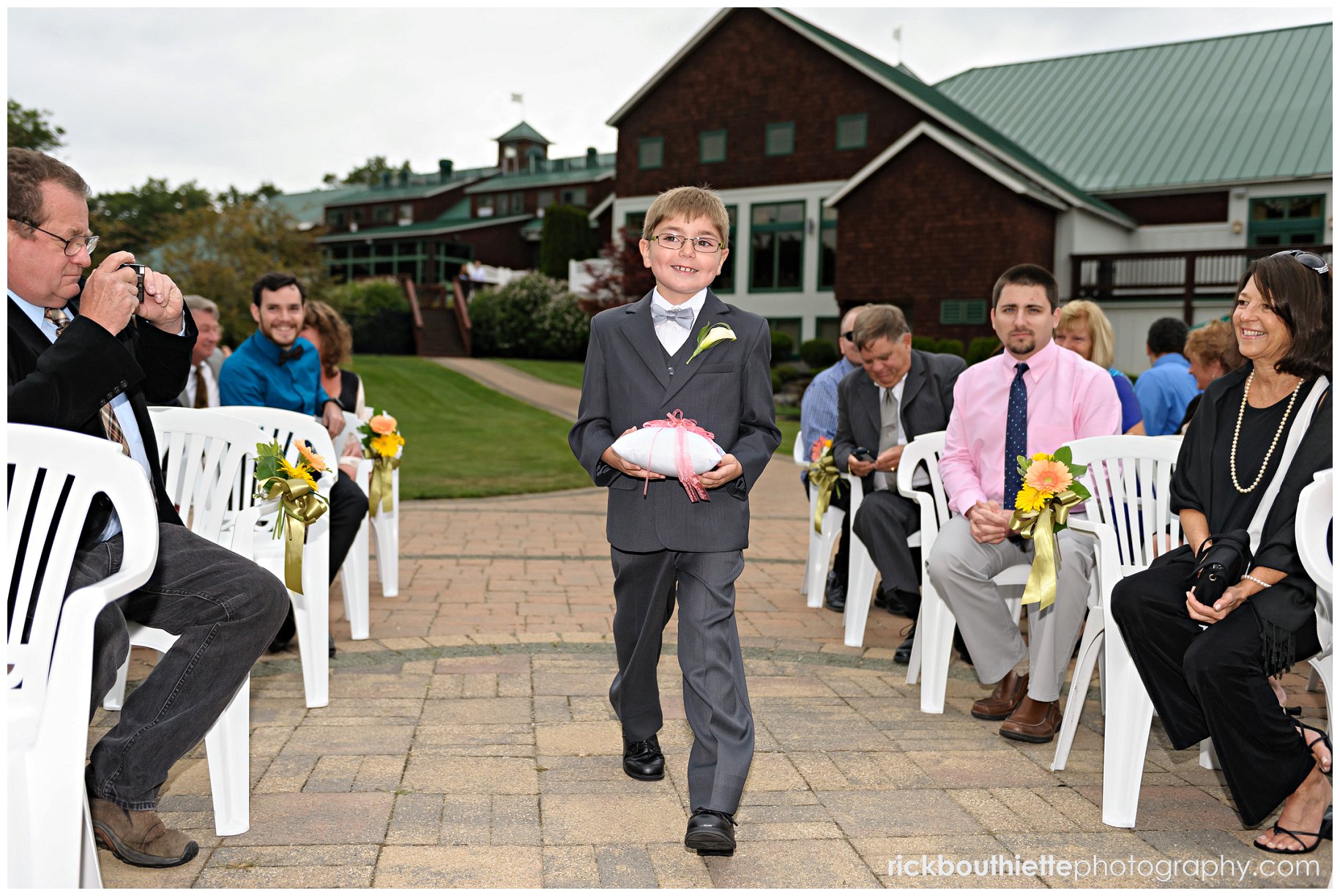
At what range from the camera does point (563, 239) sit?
3738 centimetres

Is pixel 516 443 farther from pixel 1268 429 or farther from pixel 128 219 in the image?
pixel 128 219

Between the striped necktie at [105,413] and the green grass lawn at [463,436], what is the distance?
4591 millimetres

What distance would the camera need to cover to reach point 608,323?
3402 millimetres

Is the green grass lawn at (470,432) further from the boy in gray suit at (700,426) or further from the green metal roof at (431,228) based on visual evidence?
the green metal roof at (431,228)

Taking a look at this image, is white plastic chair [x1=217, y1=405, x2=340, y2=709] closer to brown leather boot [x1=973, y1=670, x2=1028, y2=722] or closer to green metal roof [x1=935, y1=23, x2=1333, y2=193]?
brown leather boot [x1=973, y1=670, x2=1028, y2=722]

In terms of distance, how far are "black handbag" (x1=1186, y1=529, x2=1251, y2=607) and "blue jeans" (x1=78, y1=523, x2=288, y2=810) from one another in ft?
8.62

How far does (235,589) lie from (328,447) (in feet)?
6.61

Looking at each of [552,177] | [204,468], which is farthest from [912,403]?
[552,177]

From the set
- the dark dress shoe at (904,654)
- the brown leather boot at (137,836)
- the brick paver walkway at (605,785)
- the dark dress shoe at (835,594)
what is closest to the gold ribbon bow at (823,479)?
the dark dress shoe at (835,594)

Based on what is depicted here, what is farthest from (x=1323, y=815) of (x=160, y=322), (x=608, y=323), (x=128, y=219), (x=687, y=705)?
(x=128, y=219)

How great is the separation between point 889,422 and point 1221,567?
286cm

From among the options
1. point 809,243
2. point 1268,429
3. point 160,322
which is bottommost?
point 1268,429

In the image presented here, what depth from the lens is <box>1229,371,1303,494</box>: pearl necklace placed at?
11.2 feet

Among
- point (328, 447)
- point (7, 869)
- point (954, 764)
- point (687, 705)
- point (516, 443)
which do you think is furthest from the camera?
point (516, 443)
